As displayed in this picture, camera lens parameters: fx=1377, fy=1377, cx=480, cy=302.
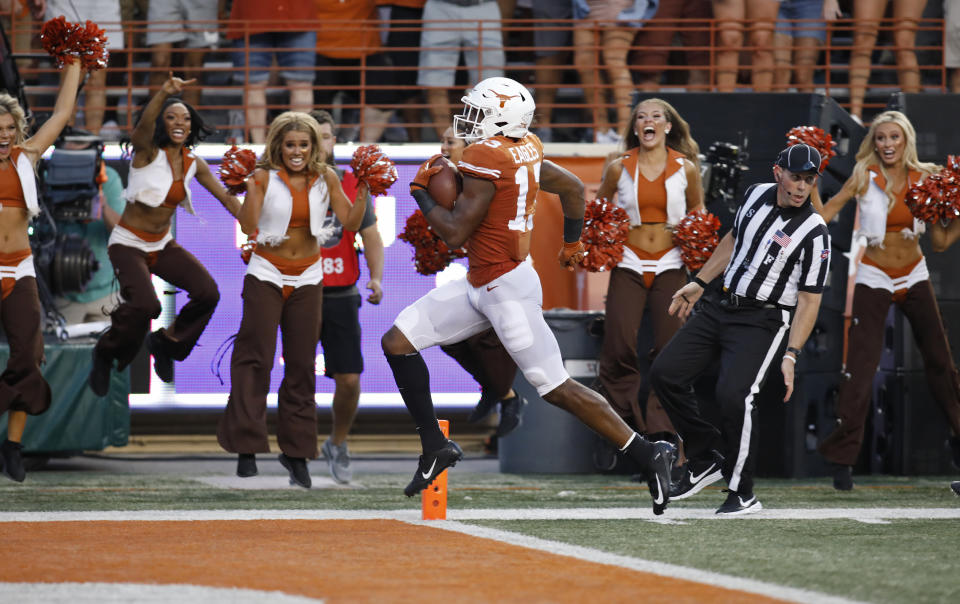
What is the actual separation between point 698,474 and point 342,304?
264 cm

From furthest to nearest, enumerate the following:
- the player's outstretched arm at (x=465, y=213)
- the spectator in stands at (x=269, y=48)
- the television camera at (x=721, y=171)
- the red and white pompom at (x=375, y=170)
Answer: the spectator in stands at (x=269, y=48) → the television camera at (x=721, y=171) → the red and white pompom at (x=375, y=170) → the player's outstretched arm at (x=465, y=213)

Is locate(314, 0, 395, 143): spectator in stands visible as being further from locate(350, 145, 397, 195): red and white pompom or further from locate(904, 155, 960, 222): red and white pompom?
locate(904, 155, 960, 222): red and white pompom

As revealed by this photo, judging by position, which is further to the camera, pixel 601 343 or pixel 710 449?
pixel 601 343

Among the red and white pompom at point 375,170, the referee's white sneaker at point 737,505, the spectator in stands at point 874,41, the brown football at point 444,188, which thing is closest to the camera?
the brown football at point 444,188

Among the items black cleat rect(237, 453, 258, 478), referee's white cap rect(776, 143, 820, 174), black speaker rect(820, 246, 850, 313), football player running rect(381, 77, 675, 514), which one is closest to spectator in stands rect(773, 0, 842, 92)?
black speaker rect(820, 246, 850, 313)

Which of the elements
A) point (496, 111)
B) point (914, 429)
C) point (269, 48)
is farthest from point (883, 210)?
point (269, 48)

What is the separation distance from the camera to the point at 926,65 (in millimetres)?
12734

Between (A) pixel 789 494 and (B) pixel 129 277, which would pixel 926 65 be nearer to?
(A) pixel 789 494

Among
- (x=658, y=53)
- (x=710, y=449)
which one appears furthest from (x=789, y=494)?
(x=658, y=53)

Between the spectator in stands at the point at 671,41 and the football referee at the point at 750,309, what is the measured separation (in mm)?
5852

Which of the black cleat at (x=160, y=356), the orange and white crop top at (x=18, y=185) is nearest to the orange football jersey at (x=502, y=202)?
the orange and white crop top at (x=18, y=185)

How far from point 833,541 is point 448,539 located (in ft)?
5.13

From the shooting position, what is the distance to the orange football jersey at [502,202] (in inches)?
230

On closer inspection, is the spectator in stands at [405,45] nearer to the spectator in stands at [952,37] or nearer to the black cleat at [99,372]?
the spectator in stands at [952,37]
